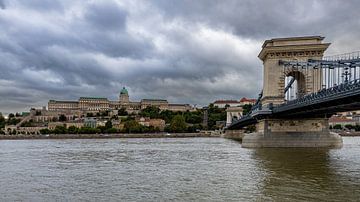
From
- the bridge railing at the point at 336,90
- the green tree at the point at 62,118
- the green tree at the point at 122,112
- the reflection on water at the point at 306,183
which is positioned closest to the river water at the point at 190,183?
the reflection on water at the point at 306,183

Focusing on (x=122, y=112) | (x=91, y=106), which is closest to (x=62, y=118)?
(x=122, y=112)

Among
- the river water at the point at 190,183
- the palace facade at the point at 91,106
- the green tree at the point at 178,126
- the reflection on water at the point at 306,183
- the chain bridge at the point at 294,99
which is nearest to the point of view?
the reflection on water at the point at 306,183

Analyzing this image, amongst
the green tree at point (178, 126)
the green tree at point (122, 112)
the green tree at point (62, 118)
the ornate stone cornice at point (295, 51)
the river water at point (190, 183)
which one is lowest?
the river water at point (190, 183)

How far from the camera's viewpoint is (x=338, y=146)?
34.3 metres

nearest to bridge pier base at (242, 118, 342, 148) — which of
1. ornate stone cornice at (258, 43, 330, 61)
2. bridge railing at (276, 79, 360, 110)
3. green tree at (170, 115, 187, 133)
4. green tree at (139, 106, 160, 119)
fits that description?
ornate stone cornice at (258, 43, 330, 61)

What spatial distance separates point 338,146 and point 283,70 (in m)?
7.45

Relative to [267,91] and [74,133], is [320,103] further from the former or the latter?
[74,133]

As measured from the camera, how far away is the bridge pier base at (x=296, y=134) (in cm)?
3422

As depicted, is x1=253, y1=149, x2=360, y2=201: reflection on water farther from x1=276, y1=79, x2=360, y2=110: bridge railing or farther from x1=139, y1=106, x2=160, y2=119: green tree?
x1=139, y1=106, x2=160, y2=119: green tree

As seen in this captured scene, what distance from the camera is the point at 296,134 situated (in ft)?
113

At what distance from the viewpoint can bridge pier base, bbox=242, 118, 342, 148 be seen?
3422 centimetres

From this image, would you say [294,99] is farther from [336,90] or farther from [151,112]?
[151,112]

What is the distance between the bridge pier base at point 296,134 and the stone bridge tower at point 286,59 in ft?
9.66

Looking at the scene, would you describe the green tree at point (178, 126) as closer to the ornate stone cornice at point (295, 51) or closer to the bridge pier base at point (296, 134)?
the ornate stone cornice at point (295, 51)
